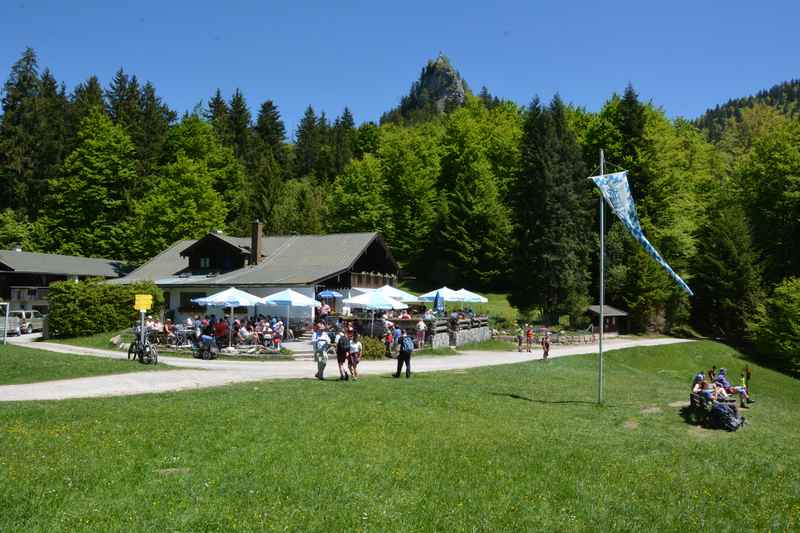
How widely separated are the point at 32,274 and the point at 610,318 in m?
44.6

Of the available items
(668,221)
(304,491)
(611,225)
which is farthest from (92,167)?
(304,491)

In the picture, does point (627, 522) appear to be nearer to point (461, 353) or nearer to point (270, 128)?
point (461, 353)

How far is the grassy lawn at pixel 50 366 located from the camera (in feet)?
65.3

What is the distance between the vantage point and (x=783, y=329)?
144 ft

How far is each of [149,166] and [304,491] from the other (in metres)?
68.0

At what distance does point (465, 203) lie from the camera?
66125 millimetres

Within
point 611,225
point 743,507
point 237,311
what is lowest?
point 743,507

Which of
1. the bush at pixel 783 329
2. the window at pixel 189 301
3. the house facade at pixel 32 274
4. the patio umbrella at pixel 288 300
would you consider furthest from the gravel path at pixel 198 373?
the house facade at pixel 32 274

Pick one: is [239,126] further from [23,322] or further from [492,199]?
[23,322]

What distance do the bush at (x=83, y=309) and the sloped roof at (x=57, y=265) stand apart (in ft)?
49.2

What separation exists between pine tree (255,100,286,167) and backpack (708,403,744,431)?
3659 inches

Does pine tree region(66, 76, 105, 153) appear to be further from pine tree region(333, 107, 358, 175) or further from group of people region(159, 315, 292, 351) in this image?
group of people region(159, 315, 292, 351)

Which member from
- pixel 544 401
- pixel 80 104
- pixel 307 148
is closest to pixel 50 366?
pixel 544 401

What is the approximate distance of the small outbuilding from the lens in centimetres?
4802
